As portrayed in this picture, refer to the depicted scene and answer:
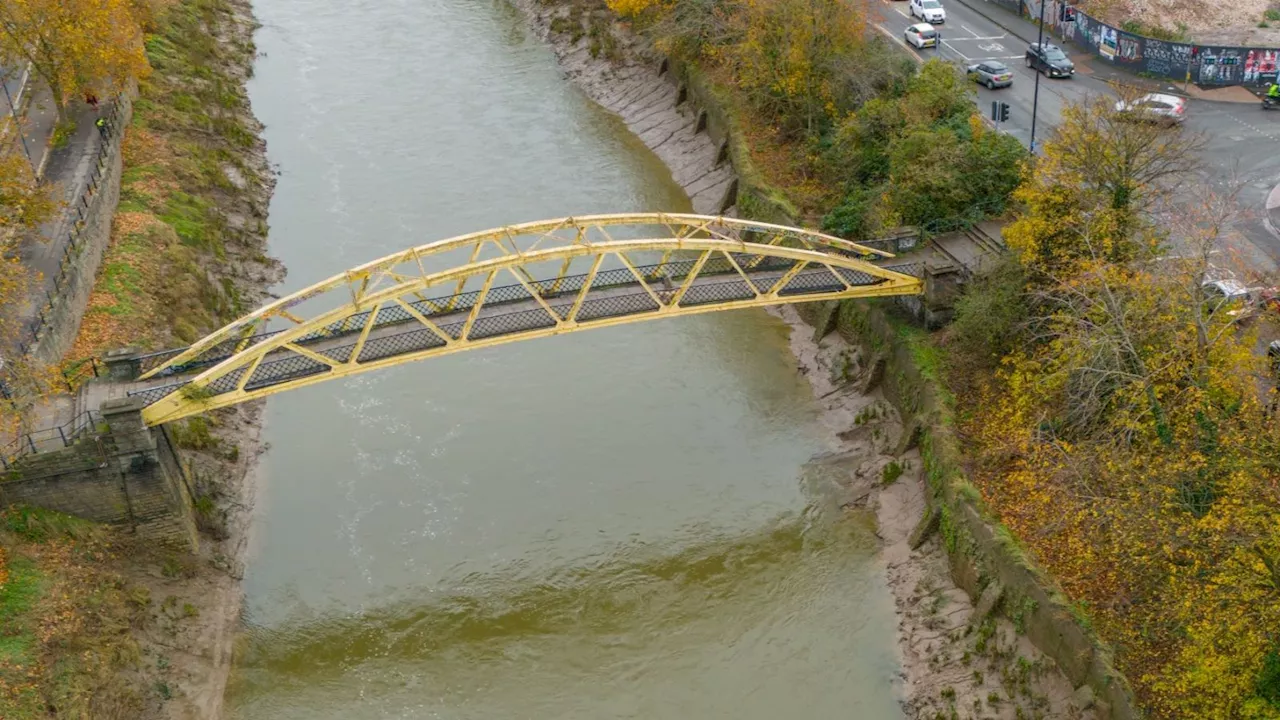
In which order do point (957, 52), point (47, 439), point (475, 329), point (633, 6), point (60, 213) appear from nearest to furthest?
point (47, 439), point (475, 329), point (60, 213), point (957, 52), point (633, 6)

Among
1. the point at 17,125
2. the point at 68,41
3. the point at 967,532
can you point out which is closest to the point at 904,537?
the point at 967,532

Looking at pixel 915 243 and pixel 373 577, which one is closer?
pixel 373 577

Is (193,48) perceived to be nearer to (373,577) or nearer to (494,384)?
(494,384)

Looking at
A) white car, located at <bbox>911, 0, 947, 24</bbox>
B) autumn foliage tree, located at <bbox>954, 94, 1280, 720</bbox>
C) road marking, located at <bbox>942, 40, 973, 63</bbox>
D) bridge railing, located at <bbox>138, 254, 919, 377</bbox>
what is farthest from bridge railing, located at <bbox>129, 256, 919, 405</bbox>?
white car, located at <bbox>911, 0, 947, 24</bbox>

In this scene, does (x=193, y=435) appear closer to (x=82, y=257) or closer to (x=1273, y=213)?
(x=82, y=257)

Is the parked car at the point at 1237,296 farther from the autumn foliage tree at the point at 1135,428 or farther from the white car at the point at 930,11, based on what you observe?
the white car at the point at 930,11

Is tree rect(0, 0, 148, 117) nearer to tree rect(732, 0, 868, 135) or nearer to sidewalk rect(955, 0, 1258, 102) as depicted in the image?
tree rect(732, 0, 868, 135)

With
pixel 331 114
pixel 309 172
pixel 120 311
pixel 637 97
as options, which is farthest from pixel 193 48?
pixel 120 311
